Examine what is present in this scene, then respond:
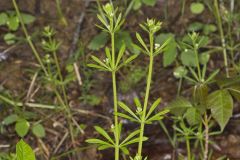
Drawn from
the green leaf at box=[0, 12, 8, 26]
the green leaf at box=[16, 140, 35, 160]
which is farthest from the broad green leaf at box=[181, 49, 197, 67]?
the green leaf at box=[16, 140, 35, 160]

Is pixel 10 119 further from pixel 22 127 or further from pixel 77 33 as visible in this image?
pixel 77 33

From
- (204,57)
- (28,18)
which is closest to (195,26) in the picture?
(204,57)

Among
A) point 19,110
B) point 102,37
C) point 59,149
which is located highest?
point 102,37

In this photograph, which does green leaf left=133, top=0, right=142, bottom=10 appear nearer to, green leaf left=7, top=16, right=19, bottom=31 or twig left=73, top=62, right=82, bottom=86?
twig left=73, top=62, right=82, bottom=86

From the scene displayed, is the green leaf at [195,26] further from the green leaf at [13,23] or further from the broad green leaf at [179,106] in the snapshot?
the green leaf at [13,23]

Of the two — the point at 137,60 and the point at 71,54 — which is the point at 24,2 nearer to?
the point at 71,54

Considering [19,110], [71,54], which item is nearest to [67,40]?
[71,54]
